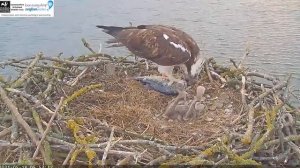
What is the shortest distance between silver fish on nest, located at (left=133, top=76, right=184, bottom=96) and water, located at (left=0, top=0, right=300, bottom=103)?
838 mm

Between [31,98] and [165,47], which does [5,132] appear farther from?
[165,47]

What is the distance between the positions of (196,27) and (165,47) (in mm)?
981

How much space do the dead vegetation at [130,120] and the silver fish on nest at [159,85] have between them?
0.04 metres

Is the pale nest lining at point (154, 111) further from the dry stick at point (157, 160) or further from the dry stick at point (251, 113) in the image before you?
the dry stick at point (157, 160)

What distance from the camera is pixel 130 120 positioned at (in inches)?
130

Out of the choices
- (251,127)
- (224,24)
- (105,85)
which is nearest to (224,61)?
(224,24)

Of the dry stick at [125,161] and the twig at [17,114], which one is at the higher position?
the twig at [17,114]

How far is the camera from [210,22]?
4.63 metres

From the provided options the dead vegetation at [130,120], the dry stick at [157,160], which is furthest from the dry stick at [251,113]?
the dry stick at [157,160]

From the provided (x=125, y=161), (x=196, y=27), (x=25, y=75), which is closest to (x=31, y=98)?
(x=25, y=75)

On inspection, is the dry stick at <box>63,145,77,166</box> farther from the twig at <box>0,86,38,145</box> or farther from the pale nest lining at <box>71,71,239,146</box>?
the pale nest lining at <box>71,71,239,146</box>

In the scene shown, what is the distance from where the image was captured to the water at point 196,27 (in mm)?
4457

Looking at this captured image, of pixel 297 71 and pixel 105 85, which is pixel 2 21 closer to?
pixel 105 85

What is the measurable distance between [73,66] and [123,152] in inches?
53.3
